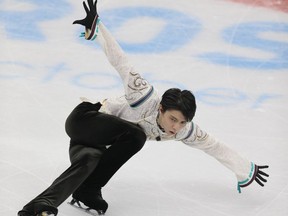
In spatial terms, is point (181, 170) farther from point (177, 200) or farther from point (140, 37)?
point (140, 37)

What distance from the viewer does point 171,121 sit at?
340 cm

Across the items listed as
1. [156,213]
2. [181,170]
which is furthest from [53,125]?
[156,213]

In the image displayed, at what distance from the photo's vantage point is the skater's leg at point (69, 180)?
2.98 m

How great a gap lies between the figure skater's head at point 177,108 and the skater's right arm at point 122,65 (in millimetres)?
123

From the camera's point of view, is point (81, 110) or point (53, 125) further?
point (53, 125)

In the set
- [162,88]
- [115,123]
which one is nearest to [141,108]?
[115,123]

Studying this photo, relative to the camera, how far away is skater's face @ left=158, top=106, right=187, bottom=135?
336 cm

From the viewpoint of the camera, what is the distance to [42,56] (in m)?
5.68

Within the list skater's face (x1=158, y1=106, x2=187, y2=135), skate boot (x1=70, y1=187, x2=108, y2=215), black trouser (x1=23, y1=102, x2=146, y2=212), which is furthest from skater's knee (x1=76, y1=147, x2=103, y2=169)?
skater's face (x1=158, y1=106, x2=187, y2=135)

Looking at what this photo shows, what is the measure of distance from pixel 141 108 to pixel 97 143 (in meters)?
0.30

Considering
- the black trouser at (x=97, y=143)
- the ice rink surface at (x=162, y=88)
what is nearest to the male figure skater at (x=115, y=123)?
the black trouser at (x=97, y=143)

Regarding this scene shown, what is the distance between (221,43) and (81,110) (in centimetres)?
288

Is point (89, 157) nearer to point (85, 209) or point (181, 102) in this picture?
point (85, 209)

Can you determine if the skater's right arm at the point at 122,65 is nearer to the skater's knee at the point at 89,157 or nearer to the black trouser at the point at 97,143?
the black trouser at the point at 97,143
